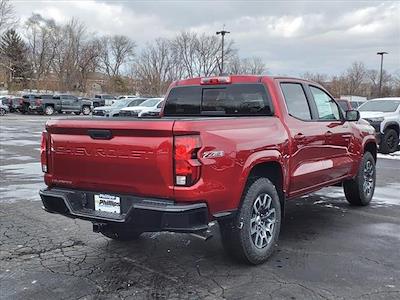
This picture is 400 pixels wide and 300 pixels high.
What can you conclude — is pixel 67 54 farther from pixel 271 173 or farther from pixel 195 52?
pixel 271 173

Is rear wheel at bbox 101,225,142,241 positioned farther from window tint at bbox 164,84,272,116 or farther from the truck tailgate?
window tint at bbox 164,84,272,116

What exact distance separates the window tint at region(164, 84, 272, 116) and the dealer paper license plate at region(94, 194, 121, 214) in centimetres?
194

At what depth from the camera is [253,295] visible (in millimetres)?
4039

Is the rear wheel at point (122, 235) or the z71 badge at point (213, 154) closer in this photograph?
the z71 badge at point (213, 154)

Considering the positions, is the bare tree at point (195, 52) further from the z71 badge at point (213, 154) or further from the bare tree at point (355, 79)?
the z71 badge at point (213, 154)

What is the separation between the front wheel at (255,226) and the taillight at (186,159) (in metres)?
0.72

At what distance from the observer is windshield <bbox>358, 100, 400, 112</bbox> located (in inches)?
614

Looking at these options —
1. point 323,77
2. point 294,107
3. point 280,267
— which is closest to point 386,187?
point 294,107

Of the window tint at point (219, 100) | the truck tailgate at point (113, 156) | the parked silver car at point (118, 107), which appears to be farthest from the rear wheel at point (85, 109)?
the truck tailgate at point (113, 156)

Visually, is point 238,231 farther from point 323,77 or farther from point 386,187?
point 323,77

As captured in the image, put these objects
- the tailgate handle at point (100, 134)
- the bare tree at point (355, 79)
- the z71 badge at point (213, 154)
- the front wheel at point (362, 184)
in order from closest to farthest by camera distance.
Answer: the z71 badge at point (213, 154) → the tailgate handle at point (100, 134) → the front wheel at point (362, 184) → the bare tree at point (355, 79)

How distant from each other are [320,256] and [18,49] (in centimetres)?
8920

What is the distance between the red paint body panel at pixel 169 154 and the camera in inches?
157

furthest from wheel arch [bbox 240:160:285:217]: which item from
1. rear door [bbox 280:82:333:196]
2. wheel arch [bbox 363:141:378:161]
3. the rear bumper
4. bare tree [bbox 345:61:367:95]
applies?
bare tree [bbox 345:61:367:95]
